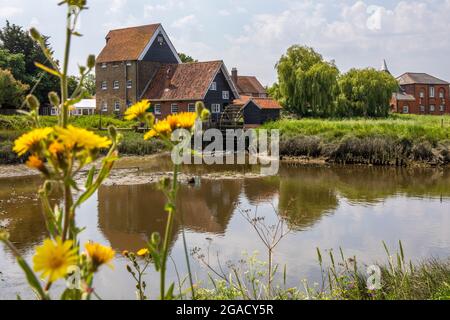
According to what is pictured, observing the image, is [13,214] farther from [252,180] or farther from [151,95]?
[151,95]

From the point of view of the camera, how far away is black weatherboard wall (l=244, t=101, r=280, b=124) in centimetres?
3300

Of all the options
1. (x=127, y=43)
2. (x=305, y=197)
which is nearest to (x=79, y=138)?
(x=305, y=197)

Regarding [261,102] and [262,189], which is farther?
[261,102]

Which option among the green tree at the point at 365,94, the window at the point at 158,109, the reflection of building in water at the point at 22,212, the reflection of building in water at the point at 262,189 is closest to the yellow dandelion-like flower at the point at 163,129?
the reflection of building in water at the point at 22,212

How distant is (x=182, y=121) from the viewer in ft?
5.72

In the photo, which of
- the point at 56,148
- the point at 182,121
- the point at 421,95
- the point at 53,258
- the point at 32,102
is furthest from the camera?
the point at 421,95

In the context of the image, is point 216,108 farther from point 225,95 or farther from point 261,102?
point 261,102

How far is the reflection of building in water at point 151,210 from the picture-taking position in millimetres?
10984

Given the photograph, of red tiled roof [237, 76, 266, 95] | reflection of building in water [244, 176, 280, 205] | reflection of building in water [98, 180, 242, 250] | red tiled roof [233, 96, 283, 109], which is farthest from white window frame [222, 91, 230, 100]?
red tiled roof [237, 76, 266, 95]

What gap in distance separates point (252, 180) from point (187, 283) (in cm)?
1170

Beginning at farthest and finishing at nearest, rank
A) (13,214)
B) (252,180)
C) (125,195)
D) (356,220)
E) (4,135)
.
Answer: (4,135)
(252,180)
(125,195)
(13,214)
(356,220)

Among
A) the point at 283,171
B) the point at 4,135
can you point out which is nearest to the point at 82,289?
the point at 283,171

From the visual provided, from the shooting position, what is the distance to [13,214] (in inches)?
505

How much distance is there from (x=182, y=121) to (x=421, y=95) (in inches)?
2381
